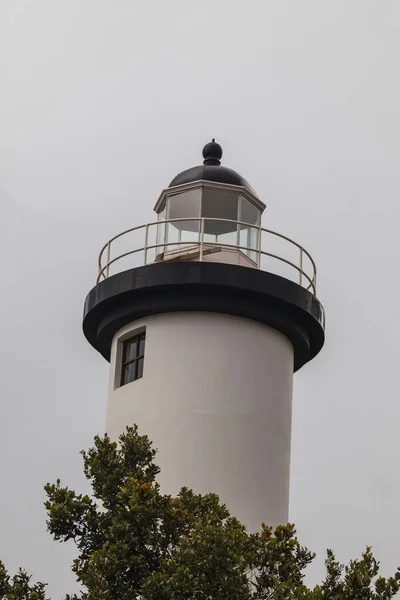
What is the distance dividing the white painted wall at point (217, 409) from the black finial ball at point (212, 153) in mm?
4208

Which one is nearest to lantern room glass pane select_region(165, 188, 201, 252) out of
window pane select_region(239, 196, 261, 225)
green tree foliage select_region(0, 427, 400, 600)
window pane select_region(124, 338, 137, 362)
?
window pane select_region(239, 196, 261, 225)

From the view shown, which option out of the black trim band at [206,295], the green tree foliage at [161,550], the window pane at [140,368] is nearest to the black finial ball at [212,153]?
the black trim band at [206,295]

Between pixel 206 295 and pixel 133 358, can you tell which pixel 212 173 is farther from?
pixel 133 358

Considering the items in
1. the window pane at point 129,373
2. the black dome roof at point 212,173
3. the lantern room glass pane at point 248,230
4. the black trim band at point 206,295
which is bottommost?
the window pane at point 129,373

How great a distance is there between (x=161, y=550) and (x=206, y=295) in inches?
249

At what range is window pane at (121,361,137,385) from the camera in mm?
21656

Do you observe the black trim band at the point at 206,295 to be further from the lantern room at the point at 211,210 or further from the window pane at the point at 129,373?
the lantern room at the point at 211,210

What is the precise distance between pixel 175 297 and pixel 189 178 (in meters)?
3.34

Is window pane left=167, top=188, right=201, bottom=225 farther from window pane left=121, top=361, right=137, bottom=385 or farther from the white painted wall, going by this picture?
window pane left=121, top=361, right=137, bottom=385

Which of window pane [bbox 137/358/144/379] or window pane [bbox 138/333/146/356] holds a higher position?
window pane [bbox 138/333/146/356]

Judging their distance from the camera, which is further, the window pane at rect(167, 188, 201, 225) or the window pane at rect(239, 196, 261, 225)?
the window pane at rect(239, 196, 261, 225)

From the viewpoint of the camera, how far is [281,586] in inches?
607

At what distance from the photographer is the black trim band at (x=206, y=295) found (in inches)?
827

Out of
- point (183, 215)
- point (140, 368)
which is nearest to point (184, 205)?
point (183, 215)
